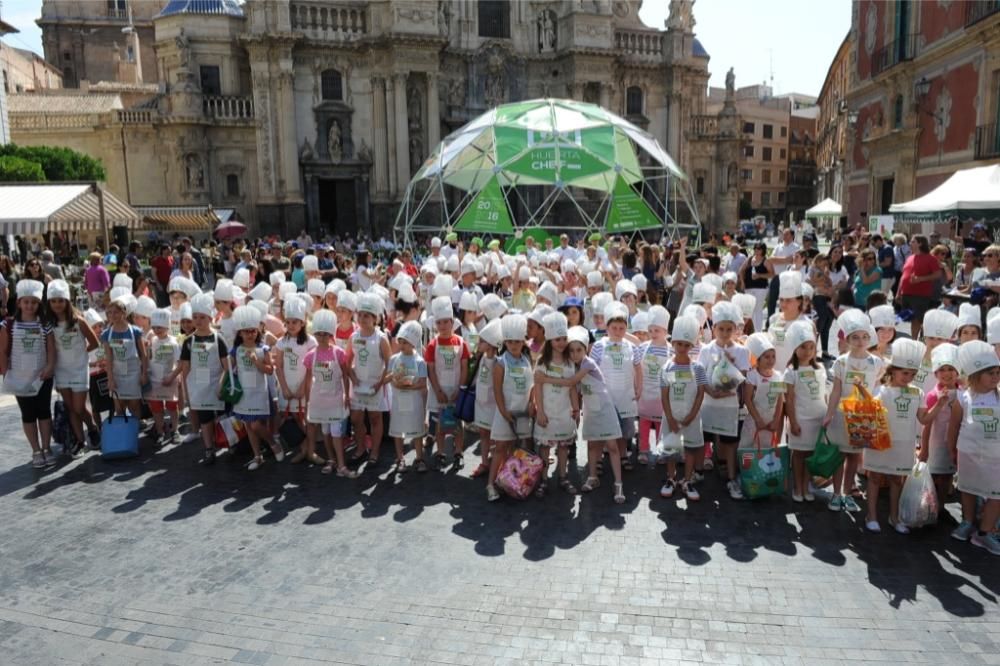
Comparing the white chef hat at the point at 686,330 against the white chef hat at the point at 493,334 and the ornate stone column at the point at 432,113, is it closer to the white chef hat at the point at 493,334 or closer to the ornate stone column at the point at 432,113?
the white chef hat at the point at 493,334

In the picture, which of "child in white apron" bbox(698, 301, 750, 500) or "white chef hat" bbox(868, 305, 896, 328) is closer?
"child in white apron" bbox(698, 301, 750, 500)

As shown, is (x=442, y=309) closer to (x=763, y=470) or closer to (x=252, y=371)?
(x=252, y=371)

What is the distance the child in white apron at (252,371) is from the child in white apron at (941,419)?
6.50 metres

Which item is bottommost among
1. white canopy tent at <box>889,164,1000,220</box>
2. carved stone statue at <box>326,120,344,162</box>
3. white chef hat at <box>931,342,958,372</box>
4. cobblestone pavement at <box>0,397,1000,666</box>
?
cobblestone pavement at <box>0,397,1000,666</box>

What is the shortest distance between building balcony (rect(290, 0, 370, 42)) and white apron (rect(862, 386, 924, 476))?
34254mm

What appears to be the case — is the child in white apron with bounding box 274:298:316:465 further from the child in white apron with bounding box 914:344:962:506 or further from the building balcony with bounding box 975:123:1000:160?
the building balcony with bounding box 975:123:1000:160

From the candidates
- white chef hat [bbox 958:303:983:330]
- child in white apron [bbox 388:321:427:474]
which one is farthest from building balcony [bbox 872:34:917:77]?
child in white apron [bbox 388:321:427:474]

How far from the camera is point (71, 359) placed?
8.27 m

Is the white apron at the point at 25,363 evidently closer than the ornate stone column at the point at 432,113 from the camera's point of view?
Yes

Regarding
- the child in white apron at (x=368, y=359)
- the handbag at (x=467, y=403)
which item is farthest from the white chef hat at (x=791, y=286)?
the child in white apron at (x=368, y=359)

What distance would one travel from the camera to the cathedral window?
35531 millimetres

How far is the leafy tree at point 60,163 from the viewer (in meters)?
28.4

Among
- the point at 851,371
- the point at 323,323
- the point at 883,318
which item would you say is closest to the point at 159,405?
the point at 323,323

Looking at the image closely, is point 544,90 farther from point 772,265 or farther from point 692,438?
point 692,438
